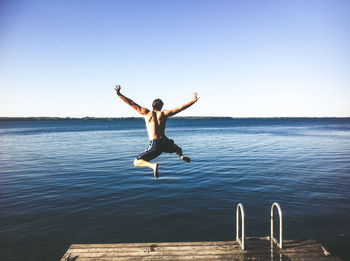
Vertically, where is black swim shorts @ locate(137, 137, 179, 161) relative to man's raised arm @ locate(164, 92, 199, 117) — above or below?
below

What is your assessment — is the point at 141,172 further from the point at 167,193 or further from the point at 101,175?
the point at 167,193

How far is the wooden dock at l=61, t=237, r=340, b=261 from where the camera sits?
25.8 ft

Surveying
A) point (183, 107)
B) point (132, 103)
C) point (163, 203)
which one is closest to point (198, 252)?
point (183, 107)

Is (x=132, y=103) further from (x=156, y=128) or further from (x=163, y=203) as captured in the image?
(x=163, y=203)

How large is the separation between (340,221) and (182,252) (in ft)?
29.8

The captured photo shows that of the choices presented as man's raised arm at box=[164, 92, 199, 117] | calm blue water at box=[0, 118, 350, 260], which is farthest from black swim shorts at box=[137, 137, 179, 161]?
calm blue water at box=[0, 118, 350, 260]

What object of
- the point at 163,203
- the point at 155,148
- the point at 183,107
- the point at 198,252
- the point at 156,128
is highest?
the point at 183,107

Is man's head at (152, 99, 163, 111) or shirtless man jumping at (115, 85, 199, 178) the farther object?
man's head at (152, 99, 163, 111)

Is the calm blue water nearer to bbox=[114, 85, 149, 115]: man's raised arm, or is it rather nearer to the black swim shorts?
the black swim shorts

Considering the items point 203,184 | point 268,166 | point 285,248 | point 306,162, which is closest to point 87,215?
point 203,184

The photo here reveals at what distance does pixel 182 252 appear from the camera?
815cm

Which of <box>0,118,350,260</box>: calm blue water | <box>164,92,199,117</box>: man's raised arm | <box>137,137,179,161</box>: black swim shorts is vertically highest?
<box>164,92,199,117</box>: man's raised arm

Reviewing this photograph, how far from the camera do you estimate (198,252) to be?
8117 millimetres

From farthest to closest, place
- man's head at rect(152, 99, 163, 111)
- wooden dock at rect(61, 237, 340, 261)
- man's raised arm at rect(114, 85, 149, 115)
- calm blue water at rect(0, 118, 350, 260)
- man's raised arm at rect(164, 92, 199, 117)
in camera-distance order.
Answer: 1. calm blue water at rect(0, 118, 350, 260)
2. wooden dock at rect(61, 237, 340, 261)
3. man's head at rect(152, 99, 163, 111)
4. man's raised arm at rect(164, 92, 199, 117)
5. man's raised arm at rect(114, 85, 149, 115)
